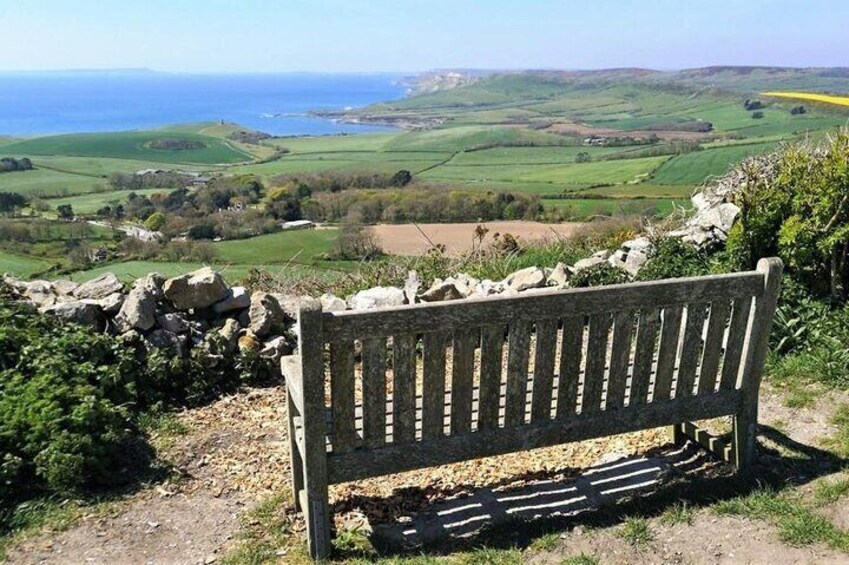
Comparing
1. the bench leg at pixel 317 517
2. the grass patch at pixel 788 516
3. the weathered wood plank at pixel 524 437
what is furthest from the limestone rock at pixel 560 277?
the bench leg at pixel 317 517

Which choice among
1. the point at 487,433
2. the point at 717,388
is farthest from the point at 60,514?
the point at 717,388

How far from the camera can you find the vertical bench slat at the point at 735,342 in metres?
4.30

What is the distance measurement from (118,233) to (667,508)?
782 inches

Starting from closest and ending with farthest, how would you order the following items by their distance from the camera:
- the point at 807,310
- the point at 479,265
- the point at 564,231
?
the point at 807,310
the point at 479,265
the point at 564,231

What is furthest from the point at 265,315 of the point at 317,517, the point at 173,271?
the point at 173,271

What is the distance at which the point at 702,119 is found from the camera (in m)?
79.4

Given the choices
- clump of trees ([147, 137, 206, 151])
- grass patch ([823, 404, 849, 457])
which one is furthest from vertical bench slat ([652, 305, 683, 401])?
clump of trees ([147, 137, 206, 151])

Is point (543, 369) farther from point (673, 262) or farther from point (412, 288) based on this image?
point (673, 262)

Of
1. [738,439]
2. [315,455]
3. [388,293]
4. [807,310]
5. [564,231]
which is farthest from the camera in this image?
[564,231]

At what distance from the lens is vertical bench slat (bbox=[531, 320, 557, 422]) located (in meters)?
3.88

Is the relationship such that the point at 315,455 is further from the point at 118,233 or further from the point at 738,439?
the point at 118,233

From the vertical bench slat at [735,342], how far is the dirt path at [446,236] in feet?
20.8

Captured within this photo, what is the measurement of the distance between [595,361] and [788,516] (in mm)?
1406

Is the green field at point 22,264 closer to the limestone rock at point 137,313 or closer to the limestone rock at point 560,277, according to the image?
the limestone rock at point 137,313
